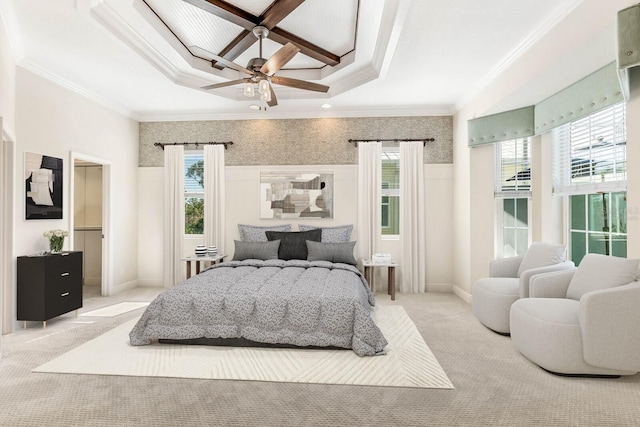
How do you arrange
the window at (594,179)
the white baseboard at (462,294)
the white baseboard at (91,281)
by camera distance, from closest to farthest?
the window at (594,179) → the white baseboard at (462,294) → the white baseboard at (91,281)

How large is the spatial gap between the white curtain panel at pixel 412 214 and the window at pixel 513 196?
1.04 metres

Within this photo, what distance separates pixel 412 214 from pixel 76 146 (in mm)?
4558

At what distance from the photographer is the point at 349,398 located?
2.34 m

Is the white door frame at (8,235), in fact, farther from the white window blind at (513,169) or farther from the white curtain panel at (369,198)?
the white window blind at (513,169)

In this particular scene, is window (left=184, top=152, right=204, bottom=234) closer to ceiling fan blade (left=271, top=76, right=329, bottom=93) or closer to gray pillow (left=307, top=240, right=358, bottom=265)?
gray pillow (left=307, top=240, right=358, bottom=265)

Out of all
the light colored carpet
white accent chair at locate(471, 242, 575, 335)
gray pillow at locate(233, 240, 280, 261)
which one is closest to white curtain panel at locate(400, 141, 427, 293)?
white accent chair at locate(471, 242, 575, 335)

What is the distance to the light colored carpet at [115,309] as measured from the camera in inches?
171

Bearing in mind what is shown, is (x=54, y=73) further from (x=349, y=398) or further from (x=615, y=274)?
(x=615, y=274)

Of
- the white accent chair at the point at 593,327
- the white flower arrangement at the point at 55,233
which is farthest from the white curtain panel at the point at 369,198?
the white flower arrangement at the point at 55,233

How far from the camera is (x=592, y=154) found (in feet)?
12.1

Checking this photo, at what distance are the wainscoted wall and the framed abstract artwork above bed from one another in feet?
0.30

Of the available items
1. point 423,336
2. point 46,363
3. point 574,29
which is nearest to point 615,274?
point 423,336

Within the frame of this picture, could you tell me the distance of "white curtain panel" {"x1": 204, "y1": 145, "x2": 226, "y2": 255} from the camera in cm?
575

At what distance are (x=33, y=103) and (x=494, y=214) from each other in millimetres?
5530
